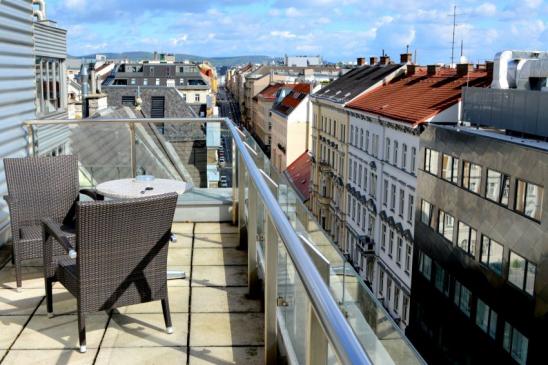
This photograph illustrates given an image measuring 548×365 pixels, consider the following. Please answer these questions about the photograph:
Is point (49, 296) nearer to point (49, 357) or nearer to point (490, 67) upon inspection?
point (49, 357)

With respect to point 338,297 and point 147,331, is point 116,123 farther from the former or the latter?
point 338,297

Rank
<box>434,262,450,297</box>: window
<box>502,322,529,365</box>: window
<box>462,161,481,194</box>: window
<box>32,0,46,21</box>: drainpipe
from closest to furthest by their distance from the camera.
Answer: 1. <box>32,0,46,21</box>: drainpipe
2. <box>502,322,529,365</box>: window
3. <box>462,161,481,194</box>: window
4. <box>434,262,450,297</box>: window

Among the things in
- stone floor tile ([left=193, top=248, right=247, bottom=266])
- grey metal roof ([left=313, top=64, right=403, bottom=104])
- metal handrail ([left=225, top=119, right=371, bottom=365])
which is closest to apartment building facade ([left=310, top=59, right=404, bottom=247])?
grey metal roof ([left=313, top=64, right=403, bottom=104])

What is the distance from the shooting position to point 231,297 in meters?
4.80

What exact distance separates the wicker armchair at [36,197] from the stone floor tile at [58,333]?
25.6 inches

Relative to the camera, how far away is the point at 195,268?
5.53m

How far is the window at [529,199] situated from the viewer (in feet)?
76.7

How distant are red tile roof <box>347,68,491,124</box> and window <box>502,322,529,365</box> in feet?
36.0

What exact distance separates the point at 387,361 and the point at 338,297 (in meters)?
0.31

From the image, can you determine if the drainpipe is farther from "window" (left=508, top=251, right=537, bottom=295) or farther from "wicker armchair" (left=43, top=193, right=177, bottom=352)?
"window" (left=508, top=251, right=537, bottom=295)

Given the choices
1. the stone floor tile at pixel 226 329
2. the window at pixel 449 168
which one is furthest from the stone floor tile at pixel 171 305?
the window at pixel 449 168

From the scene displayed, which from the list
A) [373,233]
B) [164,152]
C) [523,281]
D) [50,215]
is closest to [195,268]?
[50,215]

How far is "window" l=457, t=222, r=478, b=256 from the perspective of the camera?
2803 centimetres

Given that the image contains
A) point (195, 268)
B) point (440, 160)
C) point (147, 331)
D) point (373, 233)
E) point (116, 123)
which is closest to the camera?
point (147, 331)
